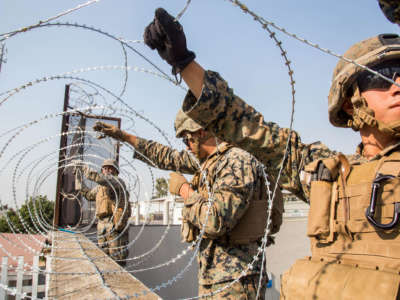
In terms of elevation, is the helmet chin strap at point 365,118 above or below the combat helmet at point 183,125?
below

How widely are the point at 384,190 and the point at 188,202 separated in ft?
5.21

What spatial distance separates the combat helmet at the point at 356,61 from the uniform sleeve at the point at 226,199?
927 mm

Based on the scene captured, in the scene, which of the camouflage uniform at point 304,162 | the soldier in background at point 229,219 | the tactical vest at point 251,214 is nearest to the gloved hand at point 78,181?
the soldier in background at point 229,219

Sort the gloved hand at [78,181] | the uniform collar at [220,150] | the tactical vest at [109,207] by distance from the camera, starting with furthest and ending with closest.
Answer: the gloved hand at [78,181] < the tactical vest at [109,207] < the uniform collar at [220,150]

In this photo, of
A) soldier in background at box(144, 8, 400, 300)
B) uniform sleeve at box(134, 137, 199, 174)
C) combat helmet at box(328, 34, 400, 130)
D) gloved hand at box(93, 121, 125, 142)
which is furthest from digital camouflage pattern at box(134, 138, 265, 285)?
gloved hand at box(93, 121, 125, 142)

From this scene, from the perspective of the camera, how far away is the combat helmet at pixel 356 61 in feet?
4.67

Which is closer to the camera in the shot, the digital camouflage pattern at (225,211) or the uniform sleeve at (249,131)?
the uniform sleeve at (249,131)

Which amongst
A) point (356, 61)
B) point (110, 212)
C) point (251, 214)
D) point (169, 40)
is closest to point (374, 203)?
point (356, 61)

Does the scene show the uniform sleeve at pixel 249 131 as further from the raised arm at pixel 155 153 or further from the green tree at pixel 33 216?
the green tree at pixel 33 216

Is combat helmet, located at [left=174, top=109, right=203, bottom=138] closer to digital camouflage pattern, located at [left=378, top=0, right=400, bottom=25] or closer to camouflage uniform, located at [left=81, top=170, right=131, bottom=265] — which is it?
digital camouflage pattern, located at [left=378, top=0, right=400, bottom=25]

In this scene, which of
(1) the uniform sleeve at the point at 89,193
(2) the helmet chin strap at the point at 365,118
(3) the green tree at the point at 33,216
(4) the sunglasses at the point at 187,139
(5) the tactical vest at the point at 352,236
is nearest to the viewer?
(5) the tactical vest at the point at 352,236

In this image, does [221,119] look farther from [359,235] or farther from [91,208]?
[91,208]

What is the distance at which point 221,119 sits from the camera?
4.93 feet

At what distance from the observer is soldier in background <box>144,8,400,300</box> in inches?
47.4
